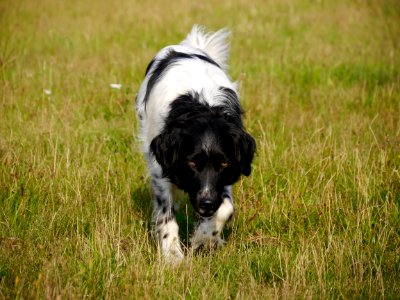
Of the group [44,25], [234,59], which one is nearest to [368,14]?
[234,59]

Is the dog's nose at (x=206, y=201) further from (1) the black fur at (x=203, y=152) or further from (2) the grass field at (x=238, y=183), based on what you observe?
(2) the grass field at (x=238, y=183)

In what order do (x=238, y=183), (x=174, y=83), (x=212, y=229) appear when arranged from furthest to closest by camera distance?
(x=238, y=183) → (x=174, y=83) → (x=212, y=229)

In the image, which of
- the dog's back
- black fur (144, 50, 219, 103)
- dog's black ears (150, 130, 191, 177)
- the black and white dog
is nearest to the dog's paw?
the black and white dog

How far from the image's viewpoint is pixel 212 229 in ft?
15.1

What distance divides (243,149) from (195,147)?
359 millimetres

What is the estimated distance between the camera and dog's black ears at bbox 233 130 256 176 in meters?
4.36

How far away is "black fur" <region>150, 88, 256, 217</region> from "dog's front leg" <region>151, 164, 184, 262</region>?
0.91 feet

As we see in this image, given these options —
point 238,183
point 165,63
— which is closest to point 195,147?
point 238,183

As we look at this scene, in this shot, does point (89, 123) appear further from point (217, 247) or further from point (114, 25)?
point (114, 25)

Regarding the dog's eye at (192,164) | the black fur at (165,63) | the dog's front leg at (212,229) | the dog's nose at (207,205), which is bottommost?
the dog's front leg at (212,229)

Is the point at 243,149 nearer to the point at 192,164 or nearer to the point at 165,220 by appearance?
the point at 192,164

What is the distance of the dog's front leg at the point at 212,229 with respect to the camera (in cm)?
457

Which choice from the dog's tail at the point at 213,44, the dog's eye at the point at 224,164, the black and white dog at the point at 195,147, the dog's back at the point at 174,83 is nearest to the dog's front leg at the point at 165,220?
the black and white dog at the point at 195,147

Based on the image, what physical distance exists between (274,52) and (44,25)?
4.32 metres
